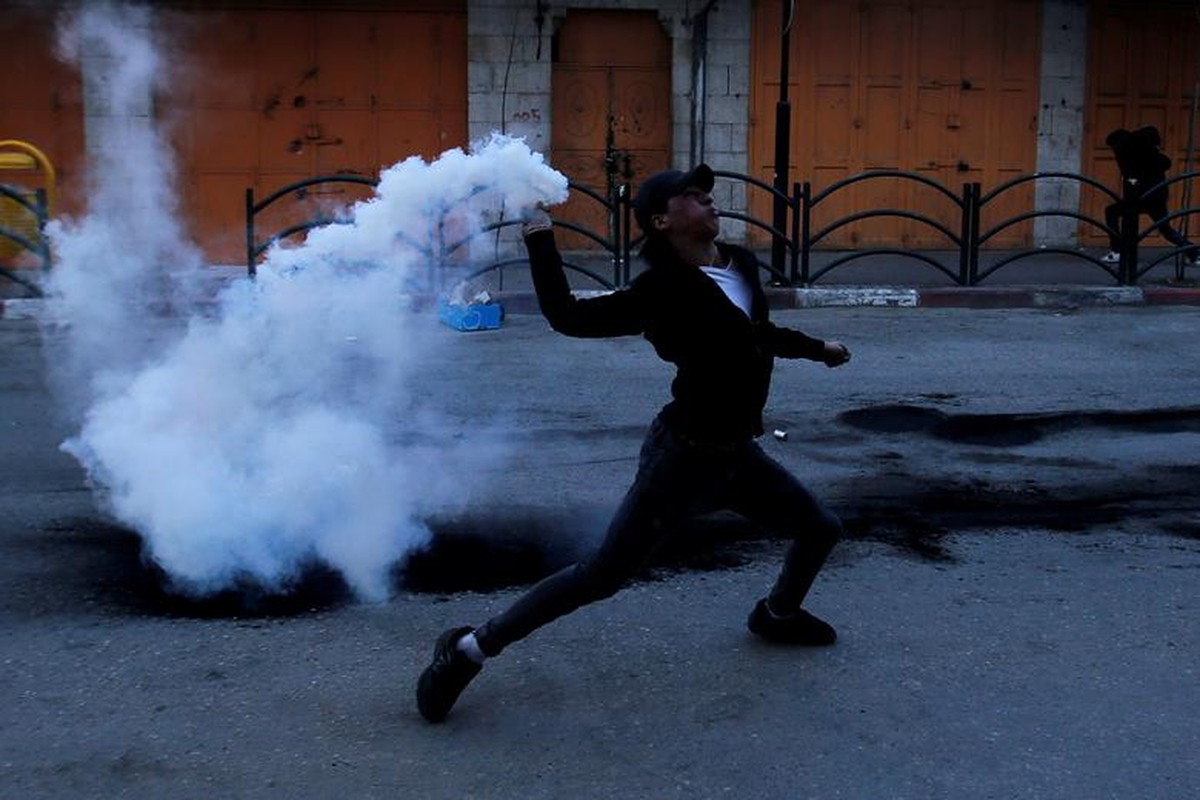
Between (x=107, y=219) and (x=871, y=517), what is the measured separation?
195 inches

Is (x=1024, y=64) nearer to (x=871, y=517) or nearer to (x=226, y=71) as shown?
(x=226, y=71)

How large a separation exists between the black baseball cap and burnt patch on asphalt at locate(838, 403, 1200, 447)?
402 cm

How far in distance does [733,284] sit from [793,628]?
119 cm

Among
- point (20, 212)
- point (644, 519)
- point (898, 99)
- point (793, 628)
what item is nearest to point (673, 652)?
point (793, 628)

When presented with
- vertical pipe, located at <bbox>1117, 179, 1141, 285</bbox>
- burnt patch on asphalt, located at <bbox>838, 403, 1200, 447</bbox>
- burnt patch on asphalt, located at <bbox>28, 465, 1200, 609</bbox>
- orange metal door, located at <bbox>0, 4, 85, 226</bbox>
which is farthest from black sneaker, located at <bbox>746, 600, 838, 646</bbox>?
orange metal door, located at <bbox>0, 4, 85, 226</bbox>

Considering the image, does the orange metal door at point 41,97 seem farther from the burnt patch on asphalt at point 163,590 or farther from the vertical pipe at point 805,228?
the burnt patch on asphalt at point 163,590

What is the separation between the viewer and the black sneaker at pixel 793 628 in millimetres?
4383

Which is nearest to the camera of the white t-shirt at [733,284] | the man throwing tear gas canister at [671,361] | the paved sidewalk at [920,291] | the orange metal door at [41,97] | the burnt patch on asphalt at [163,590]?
the man throwing tear gas canister at [671,361]

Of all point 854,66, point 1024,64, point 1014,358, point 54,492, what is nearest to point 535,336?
point 1014,358

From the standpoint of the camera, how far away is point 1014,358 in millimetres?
9977

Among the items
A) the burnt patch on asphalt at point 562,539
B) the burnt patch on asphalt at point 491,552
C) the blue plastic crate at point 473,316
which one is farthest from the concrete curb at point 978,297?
the burnt patch on asphalt at point 491,552

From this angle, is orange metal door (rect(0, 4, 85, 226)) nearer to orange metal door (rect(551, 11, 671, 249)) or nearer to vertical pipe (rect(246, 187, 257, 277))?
vertical pipe (rect(246, 187, 257, 277))

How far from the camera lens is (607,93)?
55.6 ft

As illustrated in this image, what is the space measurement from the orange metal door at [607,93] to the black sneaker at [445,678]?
13.3 metres
